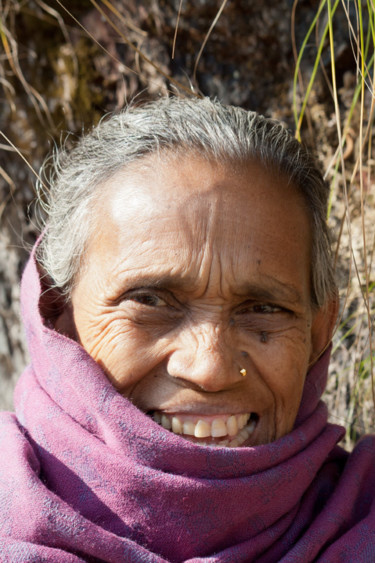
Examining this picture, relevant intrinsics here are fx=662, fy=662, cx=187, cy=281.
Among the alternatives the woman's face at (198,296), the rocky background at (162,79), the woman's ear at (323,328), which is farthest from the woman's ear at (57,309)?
the rocky background at (162,79)

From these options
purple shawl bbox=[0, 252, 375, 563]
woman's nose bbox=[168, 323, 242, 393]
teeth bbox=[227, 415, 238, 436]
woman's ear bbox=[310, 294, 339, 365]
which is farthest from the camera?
woman's ear bbox=[310, 294, 339, 365]

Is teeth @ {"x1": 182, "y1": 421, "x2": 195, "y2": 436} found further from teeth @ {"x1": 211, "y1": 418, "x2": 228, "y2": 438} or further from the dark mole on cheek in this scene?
the dark mole on cheek

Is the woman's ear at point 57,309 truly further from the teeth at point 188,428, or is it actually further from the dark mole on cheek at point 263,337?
the dark mole on cheek at point 263,337

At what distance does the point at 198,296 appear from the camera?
6.53ft

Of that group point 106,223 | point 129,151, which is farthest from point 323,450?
point 129,151

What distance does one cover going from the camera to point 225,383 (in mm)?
1885

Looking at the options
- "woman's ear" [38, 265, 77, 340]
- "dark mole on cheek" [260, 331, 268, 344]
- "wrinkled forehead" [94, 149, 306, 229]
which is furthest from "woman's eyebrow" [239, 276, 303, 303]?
"woman's ear" [38, 265, 77, 340]

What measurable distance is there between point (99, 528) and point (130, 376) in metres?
0.43

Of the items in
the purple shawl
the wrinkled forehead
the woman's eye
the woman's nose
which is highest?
the wrinkled forehead

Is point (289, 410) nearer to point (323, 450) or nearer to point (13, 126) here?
point (323, 450)

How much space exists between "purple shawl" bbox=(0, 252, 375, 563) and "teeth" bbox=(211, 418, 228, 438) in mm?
84

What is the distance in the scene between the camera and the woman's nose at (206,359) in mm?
1863

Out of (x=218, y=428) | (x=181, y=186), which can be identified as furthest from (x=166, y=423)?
(x=181, y=186)

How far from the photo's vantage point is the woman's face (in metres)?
1.94
